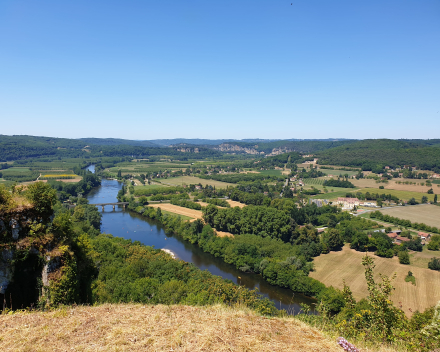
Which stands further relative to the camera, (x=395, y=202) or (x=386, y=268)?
(x=395, y=202)

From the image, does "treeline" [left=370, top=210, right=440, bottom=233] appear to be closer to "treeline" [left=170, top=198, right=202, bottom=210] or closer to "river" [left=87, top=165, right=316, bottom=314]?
"river" [left=87, top=165, right=316, bottom=314]

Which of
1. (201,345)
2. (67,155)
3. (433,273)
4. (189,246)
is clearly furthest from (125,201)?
(67,155)

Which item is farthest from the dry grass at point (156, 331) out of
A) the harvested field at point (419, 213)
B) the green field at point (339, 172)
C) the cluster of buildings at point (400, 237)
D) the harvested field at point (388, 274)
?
the green field at point (339, 172)

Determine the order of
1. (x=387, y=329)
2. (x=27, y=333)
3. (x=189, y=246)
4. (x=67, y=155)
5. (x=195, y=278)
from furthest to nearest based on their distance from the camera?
(x=67, y=155), (x=189, y=246), (x=195, y=278), (x=387, y=329), (x=27, y=333)

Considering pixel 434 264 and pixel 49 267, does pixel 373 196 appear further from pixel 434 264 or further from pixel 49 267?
pixel 49 267

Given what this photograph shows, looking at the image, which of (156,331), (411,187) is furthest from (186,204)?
(411,187)

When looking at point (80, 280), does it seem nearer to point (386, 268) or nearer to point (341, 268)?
point (341, 268)

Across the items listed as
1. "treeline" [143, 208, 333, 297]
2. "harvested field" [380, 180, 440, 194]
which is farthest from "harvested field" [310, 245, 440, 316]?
"harvested field" [380, 180, 440, 194]
